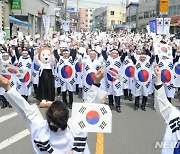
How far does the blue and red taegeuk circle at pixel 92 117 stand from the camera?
3.32m

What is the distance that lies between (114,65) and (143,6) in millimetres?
82055

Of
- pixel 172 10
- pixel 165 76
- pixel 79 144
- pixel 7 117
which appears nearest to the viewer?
pixel 79 144

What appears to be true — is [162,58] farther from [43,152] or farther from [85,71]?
[43,152]

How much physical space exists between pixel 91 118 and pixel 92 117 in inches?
0.5

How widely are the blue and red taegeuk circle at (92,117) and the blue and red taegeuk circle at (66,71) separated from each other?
680cm

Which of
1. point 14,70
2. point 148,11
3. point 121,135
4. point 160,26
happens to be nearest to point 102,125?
point 14,70

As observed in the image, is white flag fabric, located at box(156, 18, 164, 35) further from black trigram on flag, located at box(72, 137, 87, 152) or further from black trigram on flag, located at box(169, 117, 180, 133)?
black trigram on flag, located at box(72, 137, 87, 152)

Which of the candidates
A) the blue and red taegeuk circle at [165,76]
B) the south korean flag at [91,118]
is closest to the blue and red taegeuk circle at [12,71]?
the south korean flag at [91,118]

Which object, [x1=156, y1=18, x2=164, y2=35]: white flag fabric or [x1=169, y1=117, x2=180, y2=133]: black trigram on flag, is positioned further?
[x1=156, y1=18, x2=164, y2=35]: white flag fabric

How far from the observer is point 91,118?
333cm

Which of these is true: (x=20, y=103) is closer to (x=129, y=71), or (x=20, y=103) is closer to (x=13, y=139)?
(x=13, y=139)

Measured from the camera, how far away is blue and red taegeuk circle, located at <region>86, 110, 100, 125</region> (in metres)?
3.32

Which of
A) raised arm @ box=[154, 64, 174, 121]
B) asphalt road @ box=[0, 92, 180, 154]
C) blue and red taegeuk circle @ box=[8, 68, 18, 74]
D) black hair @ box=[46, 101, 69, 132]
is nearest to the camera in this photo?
black hair @ box=[46, 101, 69, 132]

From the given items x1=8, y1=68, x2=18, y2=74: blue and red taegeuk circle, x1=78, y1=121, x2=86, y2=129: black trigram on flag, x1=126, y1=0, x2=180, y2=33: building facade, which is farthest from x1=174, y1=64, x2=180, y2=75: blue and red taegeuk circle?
x1=126, y1=0, x2=180, y2=33: building facade
